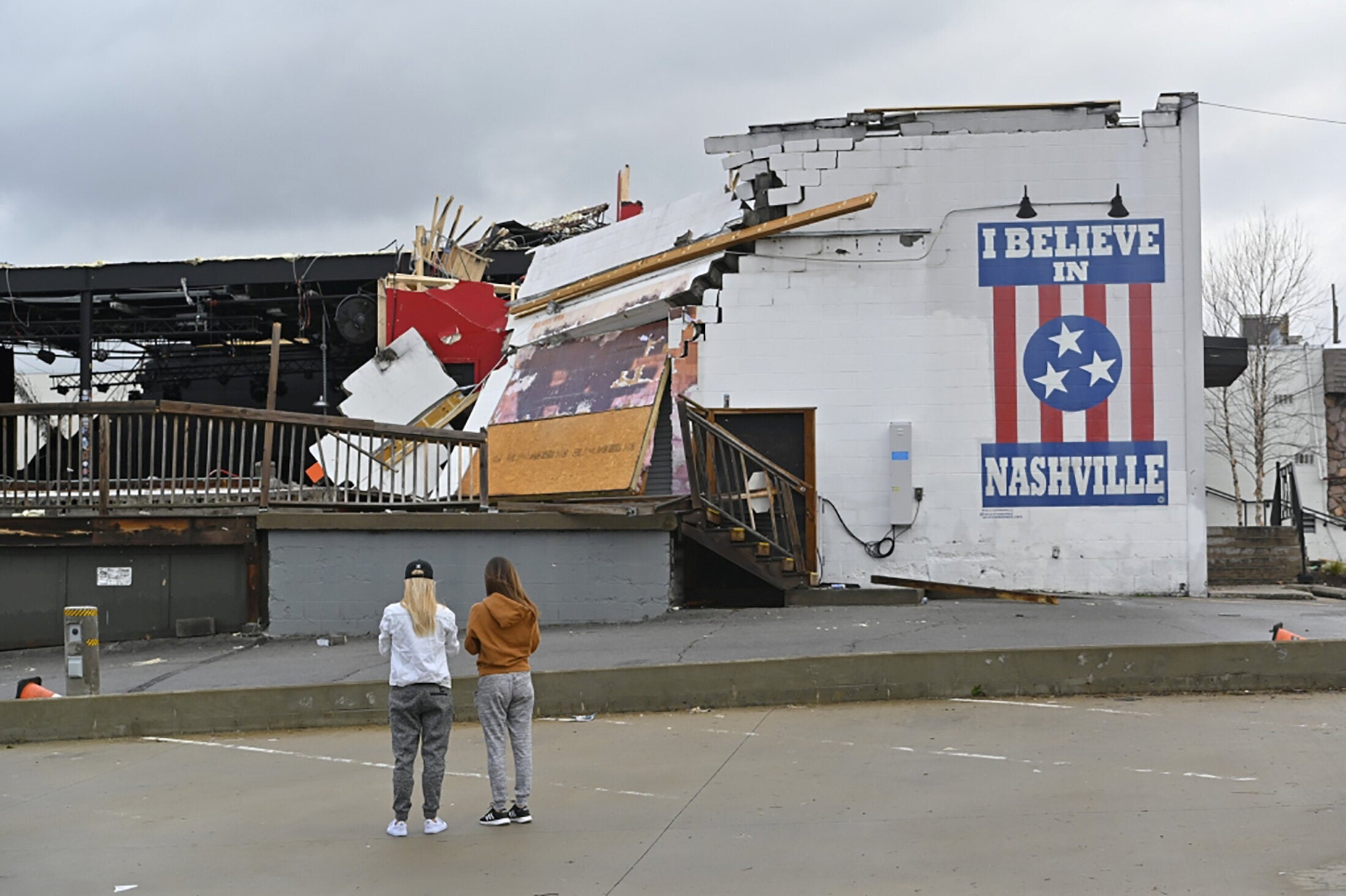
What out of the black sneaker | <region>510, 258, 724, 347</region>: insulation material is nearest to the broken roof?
<region>510, 258, 724, 347</region>: insulation material

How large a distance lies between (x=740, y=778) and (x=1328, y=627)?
752 cm

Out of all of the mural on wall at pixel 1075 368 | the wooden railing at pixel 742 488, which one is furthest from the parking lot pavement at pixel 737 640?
the mural on wall at pixel 1075 368

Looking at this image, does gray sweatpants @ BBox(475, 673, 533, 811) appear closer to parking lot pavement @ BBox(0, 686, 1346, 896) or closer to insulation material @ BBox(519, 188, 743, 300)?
parking lot pavement @ BBox(0, 686, 1346, 896)

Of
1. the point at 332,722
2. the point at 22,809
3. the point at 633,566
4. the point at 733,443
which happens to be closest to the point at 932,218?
the point at 733,443

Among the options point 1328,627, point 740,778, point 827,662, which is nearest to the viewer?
point 740,778

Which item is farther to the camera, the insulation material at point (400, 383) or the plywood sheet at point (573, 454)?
the insulation material at point (400, 383)

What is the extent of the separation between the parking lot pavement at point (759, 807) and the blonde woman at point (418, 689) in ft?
0.91

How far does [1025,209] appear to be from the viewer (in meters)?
17.2

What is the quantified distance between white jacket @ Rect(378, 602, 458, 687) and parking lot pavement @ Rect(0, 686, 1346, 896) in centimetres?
85

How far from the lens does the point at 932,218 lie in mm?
17281

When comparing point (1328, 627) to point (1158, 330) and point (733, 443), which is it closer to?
point (1158, 330)

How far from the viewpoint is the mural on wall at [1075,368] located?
55.7 feet

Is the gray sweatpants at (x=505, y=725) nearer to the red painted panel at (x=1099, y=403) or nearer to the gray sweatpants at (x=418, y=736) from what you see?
the gray sweatpants at (x=418, y=736)

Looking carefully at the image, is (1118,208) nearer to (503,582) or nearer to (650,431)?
(650,431)
